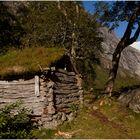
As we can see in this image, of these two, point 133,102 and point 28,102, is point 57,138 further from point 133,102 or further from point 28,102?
point 133,102

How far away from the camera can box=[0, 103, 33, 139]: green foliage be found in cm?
1883

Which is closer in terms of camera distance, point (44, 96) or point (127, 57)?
point (44, 96)

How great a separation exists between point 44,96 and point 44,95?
88mm

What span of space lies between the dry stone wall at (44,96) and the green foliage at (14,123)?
63 cm

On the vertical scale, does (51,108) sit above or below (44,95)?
below

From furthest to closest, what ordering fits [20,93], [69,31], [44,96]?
1. [69,31]
2. [20,93]
3. [44,96]

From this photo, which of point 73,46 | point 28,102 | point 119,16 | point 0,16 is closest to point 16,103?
point 28,102

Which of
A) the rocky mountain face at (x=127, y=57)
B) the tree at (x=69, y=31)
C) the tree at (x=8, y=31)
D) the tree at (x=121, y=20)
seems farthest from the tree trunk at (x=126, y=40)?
the rocky mountain face at (x=127, y=57)

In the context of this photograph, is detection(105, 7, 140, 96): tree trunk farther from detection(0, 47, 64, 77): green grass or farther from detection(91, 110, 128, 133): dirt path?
detection(0, 47, 64, 77): green grass

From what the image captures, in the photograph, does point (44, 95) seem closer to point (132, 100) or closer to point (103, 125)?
point (103, 125)

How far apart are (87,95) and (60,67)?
4.19 meters

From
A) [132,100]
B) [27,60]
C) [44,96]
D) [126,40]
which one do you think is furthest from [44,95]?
[126,40]

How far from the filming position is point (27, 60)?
23266mm

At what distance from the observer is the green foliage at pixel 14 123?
61.8ft
